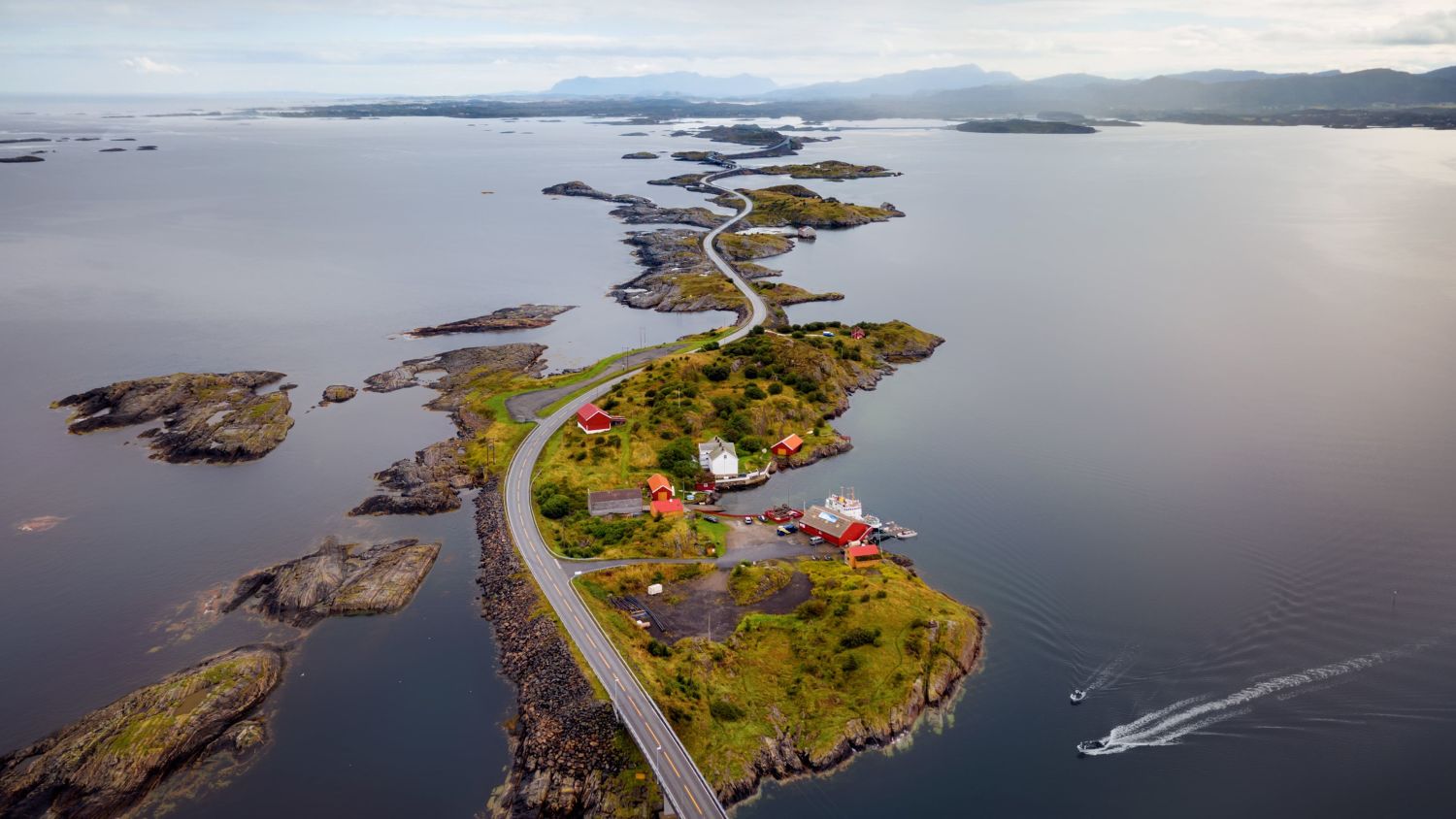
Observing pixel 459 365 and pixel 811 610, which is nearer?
pixel 811 610

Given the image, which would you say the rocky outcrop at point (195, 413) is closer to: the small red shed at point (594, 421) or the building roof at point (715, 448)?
the small red shed at point (594, 421)

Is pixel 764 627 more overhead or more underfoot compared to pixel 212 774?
more overhead

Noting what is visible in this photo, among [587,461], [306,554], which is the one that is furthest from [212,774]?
[587,461]

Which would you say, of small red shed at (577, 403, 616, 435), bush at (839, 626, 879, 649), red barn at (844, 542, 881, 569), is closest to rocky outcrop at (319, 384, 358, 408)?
small red shed at (577, 403, 616, 435)

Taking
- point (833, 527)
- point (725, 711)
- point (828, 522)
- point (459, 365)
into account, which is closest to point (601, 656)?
point (725, 711)

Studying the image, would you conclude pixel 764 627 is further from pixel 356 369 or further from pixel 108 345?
pixel 108 345

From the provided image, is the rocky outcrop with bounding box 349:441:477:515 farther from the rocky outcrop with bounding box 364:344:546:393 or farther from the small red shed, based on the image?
the rocky outcrop with bounding box 364:344:546:393

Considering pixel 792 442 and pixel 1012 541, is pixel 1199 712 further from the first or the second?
pixel 792 442

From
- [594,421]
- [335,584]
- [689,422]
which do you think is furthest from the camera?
[689,422]
